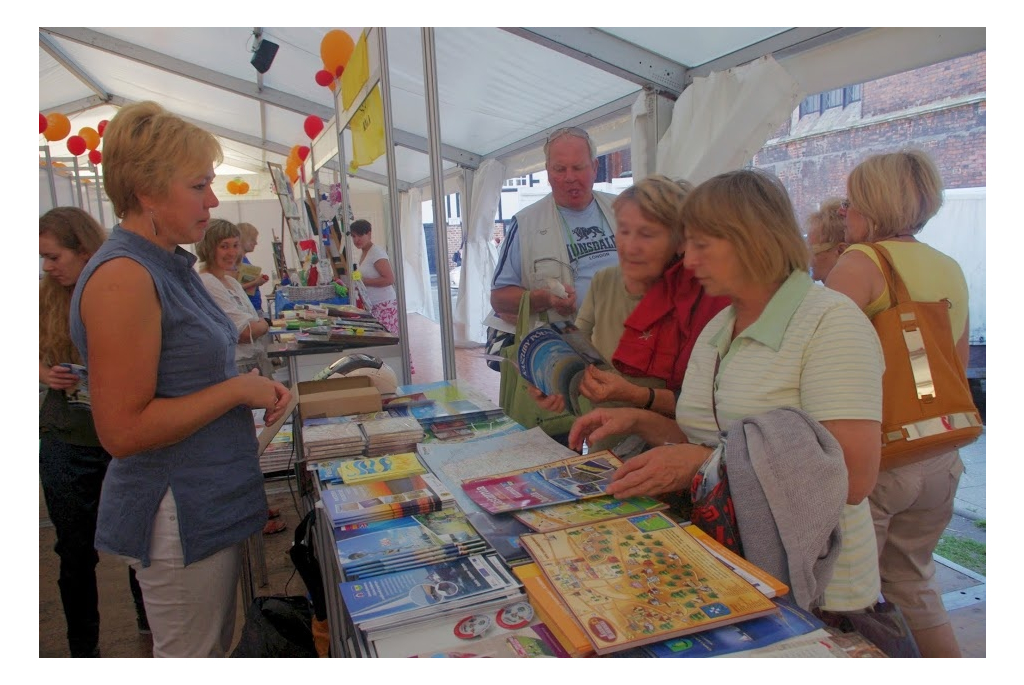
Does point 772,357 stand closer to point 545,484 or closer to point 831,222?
point 545,484

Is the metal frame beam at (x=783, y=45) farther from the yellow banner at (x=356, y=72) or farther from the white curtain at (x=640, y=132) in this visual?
the yellow banner at (x=356, y=72)

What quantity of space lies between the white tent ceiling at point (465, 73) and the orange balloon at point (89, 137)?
2.12 ft

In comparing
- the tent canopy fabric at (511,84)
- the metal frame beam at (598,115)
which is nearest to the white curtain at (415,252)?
the tent canopy fabric at (511,84)

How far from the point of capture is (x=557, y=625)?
0.86 metres

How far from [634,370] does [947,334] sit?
0.76 metres

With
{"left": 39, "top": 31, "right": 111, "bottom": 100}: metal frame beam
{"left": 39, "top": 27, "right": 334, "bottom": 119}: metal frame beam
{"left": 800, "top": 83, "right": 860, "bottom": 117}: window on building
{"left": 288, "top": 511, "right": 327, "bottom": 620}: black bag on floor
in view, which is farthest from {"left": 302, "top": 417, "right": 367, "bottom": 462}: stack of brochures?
Answer: {"left": 39, "top": 31, "right": 111, "bottom": 100}: metal frame beam

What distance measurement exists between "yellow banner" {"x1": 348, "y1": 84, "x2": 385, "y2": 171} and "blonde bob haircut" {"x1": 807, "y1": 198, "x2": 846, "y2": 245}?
1956 millimetres

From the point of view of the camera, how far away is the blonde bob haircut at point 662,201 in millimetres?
1577

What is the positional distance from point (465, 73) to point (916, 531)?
171 inches

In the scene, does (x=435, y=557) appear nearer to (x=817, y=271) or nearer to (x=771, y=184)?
(x=771, y=184)

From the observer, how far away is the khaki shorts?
1.70 metres

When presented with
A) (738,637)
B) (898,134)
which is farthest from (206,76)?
(738,637)

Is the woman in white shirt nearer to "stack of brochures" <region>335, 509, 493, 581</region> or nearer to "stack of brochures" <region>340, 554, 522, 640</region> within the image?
"stack of brochures" <region>335, 509, 493, 581</region>
